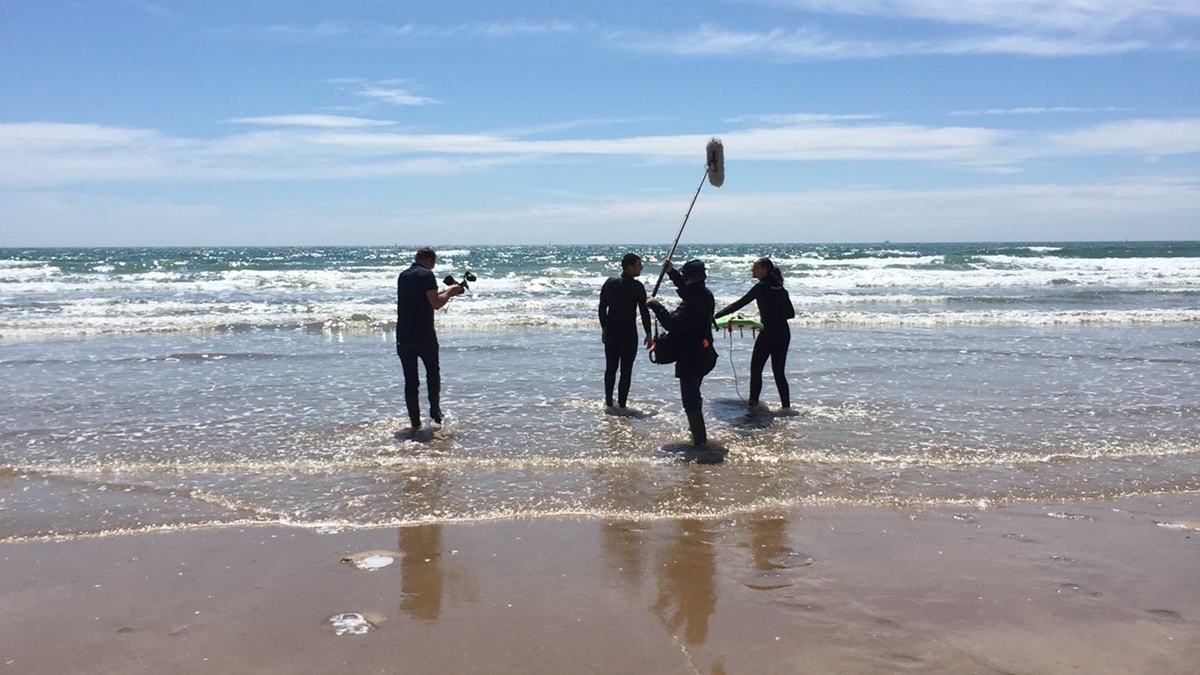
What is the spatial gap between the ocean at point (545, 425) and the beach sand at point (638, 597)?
46cm

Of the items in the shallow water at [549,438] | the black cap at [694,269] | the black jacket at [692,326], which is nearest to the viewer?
the shallow water at [549,438]

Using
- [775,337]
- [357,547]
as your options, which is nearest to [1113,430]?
[775,337]

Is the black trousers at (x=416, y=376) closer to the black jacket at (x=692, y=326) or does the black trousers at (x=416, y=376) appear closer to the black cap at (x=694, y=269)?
the black jacket at (x=692, y=326)

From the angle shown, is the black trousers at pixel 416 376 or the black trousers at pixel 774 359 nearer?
the black trousers at pixel 416 376

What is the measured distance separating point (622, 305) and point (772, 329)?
155 centimetres

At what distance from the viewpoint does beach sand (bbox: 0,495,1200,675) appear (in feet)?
12.1

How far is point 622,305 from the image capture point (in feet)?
29.9

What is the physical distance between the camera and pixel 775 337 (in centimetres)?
916

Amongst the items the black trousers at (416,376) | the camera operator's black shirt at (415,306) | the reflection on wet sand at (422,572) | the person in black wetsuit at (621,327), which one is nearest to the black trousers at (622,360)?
the person in black wetsuit at (621,327)

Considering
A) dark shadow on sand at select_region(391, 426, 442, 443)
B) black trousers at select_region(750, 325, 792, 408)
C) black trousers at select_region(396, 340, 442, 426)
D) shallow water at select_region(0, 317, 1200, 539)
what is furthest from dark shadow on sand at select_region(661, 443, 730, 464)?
black trousers at select_region(396, 340, 442, 426)

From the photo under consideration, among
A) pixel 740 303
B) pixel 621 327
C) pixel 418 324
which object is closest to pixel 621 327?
pixel 621 327

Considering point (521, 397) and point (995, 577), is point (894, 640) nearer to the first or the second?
point (995, 577)

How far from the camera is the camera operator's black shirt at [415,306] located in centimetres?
827

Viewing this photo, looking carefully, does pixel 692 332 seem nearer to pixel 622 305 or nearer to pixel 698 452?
pixel 698 452
